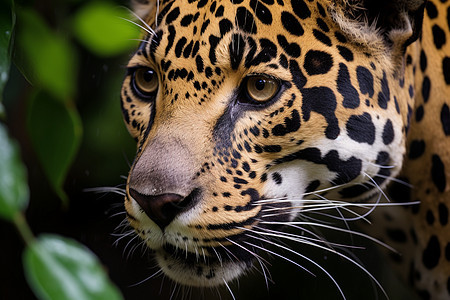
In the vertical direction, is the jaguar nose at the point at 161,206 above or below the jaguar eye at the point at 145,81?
below

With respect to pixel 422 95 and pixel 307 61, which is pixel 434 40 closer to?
pixel 422 95

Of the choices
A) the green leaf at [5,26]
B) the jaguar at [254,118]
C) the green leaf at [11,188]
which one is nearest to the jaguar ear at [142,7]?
the jaguar at [254,118]

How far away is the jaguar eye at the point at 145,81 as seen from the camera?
2.01 meters

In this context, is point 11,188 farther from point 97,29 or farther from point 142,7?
point 142,7

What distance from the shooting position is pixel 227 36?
5.74 feet

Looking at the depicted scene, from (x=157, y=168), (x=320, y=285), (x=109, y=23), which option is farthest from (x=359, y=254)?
(x=109, y=23)

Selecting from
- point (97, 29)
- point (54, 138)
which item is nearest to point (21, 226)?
point (54, 138)

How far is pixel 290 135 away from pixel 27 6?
3.49ft

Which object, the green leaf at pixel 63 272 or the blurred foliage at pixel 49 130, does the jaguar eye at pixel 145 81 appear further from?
the green leaf at pixel 63 272

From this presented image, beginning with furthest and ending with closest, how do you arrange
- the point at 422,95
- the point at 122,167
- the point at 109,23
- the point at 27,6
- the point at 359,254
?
the point at 122,167 → the point at 359,254 → the point at 422,95 → the point at 109,23 → the point at 27,6

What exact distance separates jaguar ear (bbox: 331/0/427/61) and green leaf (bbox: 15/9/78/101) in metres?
1.20

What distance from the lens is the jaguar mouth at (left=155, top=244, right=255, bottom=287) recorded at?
179cm

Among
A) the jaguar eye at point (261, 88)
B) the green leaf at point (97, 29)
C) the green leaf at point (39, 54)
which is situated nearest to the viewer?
the green leaf at point (39, 54)

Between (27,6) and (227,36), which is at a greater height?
(227,36)
